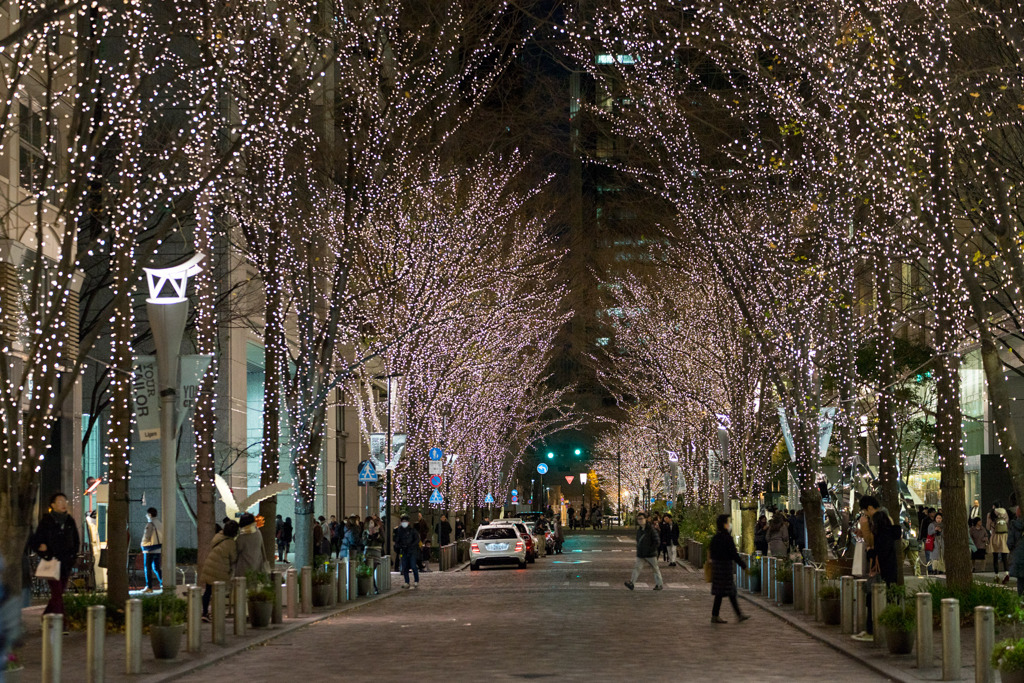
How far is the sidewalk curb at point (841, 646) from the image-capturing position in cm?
1478

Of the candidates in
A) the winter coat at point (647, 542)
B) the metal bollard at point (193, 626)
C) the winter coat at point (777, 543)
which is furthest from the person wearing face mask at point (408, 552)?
the metal bollard at point (193, 626)

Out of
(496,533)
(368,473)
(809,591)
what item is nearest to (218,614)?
(809,591)

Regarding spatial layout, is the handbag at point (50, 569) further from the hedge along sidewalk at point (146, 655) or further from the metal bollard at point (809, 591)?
the metal bollard at point (809, 591)

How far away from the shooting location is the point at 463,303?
141ft

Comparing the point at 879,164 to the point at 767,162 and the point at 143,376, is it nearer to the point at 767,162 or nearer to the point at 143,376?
the point at 767,162

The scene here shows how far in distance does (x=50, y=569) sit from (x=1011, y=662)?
12.3 m

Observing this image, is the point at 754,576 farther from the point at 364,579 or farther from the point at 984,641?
the point at 984,641

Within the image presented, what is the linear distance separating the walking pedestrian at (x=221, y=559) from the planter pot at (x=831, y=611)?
8763mm

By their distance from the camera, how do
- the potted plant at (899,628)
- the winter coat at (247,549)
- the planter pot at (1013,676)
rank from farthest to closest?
the winter coat at (247,549) → the potted plant at (899,628) → the planter pot at (1013,676)

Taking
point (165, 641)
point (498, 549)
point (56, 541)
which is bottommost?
point (498, 549)

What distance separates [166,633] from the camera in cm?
1673

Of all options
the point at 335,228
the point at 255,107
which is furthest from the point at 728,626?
the point at 335,228

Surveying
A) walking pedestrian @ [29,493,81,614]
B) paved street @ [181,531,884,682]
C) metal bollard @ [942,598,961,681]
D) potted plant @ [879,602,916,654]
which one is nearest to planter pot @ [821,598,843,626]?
paved street @ [181,531,884,682]

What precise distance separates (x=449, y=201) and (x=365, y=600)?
44.8ft
